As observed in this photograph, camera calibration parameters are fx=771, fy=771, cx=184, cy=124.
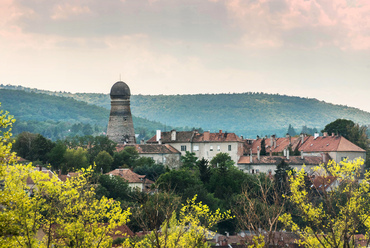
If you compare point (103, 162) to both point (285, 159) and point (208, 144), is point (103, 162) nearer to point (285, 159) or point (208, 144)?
point (208, 144)

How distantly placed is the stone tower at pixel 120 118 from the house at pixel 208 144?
12957 millimetres

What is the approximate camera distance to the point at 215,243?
65.8 meters

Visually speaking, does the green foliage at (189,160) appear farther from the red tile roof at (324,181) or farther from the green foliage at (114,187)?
the green foliage at (114,187)

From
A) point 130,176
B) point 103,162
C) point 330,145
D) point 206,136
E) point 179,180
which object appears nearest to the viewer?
point 179,180

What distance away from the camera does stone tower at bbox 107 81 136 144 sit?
442ft

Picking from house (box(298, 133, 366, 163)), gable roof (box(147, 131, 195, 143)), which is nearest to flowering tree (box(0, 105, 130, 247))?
gable roof (box(147, 131, 195, 143))

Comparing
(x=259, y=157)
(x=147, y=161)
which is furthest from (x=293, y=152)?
(x=147, y=161)

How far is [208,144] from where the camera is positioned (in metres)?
121

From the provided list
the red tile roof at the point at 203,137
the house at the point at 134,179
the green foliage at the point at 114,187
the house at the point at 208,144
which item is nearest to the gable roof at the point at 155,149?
the house at the point at 208,144

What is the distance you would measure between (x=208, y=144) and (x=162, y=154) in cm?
787

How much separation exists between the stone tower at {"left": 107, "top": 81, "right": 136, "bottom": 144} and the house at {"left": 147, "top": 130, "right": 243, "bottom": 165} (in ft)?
42.5

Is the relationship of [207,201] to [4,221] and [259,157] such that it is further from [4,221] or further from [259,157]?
[4,221]

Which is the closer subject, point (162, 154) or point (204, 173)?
point (204, 173)

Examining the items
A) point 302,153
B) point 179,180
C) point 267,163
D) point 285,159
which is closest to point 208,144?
point 267,163
